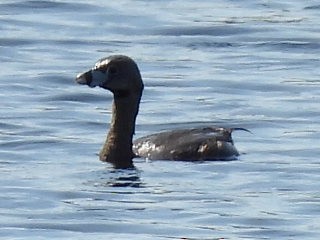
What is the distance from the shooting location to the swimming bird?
17984 mm

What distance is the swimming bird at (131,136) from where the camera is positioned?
18.0 meters

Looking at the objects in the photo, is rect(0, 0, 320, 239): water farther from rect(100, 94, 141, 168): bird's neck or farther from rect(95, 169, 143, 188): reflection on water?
rect(100, 94, 141, 168): bird's neck

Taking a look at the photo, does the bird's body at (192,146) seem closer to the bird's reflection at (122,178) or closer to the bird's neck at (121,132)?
the bird's neck at (121,132)

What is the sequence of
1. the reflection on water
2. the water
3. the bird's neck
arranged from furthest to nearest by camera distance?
1. the bird's neck
2. the reflection on water
3. the water

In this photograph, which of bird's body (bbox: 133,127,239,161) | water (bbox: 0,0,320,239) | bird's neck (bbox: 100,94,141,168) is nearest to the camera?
water (bbox: 0,0,320,239)

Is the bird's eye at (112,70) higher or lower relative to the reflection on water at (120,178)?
higher

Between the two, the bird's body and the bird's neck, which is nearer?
the bird's body

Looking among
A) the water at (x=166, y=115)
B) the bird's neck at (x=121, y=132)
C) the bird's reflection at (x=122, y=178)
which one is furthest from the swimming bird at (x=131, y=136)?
the bird's reflection at (x=122, y=178)

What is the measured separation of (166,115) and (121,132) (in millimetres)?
2239

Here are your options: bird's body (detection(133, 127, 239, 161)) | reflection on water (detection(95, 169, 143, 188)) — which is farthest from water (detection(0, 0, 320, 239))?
bird's body (detection(133, 127, 239, 161))

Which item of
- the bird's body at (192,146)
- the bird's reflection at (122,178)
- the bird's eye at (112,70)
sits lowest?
the bird's reflection at (122,178)

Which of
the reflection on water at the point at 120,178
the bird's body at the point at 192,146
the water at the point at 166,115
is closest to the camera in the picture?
the water at the point at 166,115

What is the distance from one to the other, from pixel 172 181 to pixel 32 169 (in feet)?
3.98

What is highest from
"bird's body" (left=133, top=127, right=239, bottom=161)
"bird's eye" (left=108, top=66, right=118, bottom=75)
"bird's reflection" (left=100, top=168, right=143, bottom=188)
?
"bird's eye" (left=108, top=66, right=118, bottom=75)
